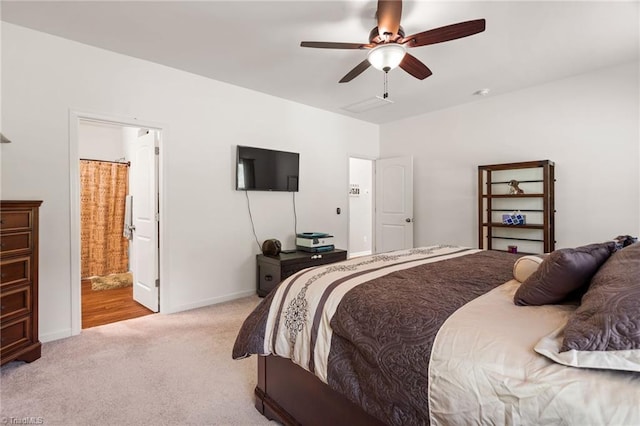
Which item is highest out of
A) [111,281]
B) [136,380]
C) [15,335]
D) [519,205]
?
[519,205]

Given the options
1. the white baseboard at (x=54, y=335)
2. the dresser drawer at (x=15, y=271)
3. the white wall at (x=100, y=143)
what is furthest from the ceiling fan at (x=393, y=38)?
the white wall at (x=100, y=143)

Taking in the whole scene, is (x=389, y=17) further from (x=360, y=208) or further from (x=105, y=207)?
(x=360, y=208)

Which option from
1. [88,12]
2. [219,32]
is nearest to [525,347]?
[219,32]

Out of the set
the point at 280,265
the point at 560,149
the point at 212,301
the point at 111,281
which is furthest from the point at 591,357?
the point at 111,281

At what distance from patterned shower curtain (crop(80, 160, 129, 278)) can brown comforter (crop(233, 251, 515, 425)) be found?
4.38 meters

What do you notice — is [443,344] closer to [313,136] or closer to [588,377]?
[588,377]

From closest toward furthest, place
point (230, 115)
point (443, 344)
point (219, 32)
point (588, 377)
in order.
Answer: point (588, 377), point (443, 344), point (219, 32), point (230, 115)

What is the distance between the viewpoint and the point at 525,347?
93 cm

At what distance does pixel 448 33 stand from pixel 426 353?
6.43 feet

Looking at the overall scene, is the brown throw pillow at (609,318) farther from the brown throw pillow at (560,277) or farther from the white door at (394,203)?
the white door at (394,203)

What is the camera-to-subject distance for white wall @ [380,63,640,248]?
3.30 meters

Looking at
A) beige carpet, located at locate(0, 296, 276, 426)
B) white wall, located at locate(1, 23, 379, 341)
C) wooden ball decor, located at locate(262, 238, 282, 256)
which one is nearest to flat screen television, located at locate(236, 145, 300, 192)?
white wall, located at locate(1, 23, 379, 341)

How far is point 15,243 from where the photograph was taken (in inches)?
88.1

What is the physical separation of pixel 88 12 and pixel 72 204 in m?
1.53
